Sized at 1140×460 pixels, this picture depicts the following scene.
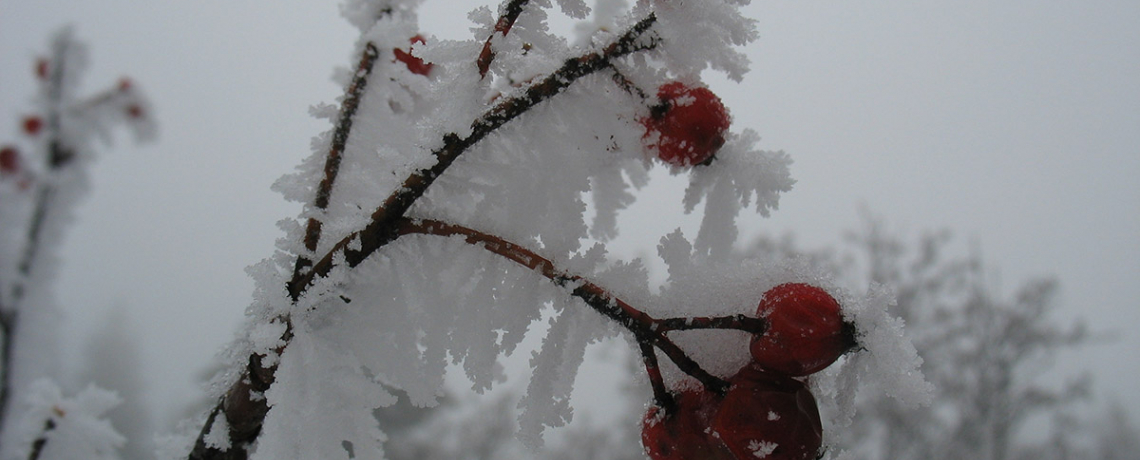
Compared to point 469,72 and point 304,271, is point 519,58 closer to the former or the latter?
point 469,72

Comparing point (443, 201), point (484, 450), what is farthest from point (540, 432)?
point (484, 450)

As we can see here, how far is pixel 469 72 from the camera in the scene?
0.51 m

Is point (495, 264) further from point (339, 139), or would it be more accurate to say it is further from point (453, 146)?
point (339, 139)

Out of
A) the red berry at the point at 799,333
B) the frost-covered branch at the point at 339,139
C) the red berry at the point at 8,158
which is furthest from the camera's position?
the red berry at the point at 8,158

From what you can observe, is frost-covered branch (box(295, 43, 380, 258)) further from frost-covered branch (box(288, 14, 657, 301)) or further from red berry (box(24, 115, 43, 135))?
red berry (box(24, 115, 43, 135))

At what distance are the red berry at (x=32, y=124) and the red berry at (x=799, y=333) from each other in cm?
68

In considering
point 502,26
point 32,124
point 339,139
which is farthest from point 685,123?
point 32,124

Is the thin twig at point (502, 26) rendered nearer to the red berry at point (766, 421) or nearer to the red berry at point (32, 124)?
the red berry at point (766, 421)

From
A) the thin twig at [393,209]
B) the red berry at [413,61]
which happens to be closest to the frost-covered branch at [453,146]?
the thin twig at [393,209]

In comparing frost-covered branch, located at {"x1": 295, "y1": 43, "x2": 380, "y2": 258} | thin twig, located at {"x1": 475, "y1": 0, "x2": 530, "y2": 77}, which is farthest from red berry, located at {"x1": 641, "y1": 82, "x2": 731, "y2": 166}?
frost-covered branch, located at {"x1": 295, "y1": 43, "x2": 380, "y2": 258}

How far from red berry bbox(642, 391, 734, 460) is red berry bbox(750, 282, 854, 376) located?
55 mm

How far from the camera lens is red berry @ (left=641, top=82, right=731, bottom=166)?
61cm

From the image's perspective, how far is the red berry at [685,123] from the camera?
2.00 feet

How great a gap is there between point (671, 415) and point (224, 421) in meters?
0.38
